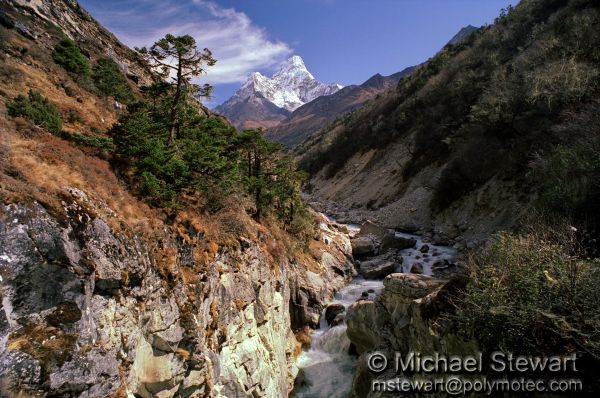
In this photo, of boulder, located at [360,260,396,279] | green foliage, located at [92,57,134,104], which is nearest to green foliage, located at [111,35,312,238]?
green foliage, located at [92,57,134,104]

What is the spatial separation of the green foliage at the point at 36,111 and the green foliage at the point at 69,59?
515 inches

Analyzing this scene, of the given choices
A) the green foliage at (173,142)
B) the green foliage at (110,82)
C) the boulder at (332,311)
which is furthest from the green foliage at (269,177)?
the green foliage at (110,82)

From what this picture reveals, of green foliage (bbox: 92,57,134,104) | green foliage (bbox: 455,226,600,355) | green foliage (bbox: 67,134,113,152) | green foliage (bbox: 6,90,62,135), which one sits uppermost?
green foliage (bbox: 92,57,134,104)

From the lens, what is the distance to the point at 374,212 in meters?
44.8

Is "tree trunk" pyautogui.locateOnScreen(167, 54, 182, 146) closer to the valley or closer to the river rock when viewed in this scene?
the valley

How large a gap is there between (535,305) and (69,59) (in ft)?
101

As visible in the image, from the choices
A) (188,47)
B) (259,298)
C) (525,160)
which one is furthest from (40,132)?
(525,160)

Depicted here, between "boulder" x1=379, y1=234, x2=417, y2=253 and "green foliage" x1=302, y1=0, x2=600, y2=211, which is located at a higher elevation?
"green foliage" x1=302, y1=0, x2=600, y2=211

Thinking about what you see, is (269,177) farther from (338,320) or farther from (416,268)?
(416,268)

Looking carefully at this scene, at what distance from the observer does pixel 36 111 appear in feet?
41.0

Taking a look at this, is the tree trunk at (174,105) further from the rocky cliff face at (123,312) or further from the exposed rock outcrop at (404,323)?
the exposed rock outcrop at (404,323)

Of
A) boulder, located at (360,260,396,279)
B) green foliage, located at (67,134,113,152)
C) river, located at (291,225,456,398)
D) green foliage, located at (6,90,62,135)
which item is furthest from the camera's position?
boulder, located at (360,260,396,279)

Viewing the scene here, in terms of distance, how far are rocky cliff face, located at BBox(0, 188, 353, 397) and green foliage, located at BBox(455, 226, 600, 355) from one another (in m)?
8.75

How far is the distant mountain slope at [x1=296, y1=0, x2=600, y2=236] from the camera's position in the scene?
81.3 feet
